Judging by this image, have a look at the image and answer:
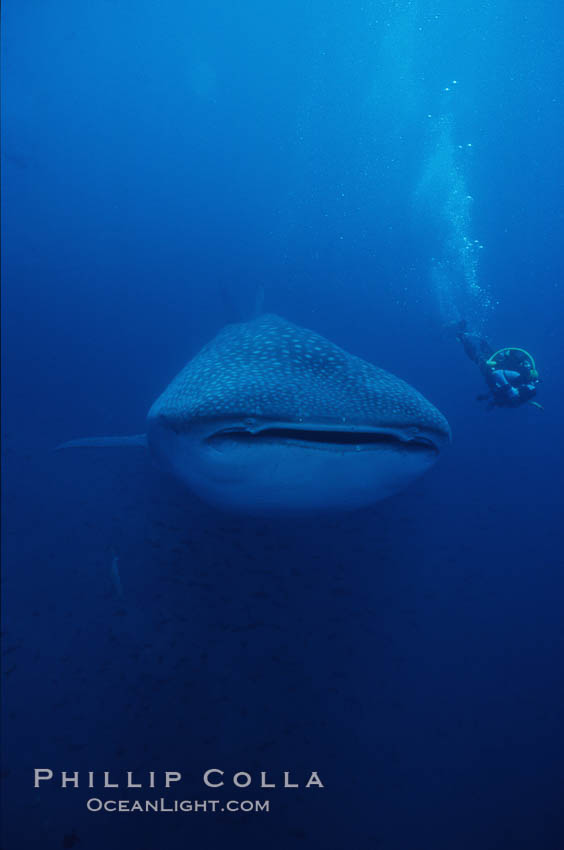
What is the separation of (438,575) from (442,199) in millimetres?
17168

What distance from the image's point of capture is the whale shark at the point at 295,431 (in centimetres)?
208

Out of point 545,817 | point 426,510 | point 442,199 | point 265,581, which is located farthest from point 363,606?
point 442,199

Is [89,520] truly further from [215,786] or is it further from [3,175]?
[3,175]

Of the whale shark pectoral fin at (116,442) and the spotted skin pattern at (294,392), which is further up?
the whale shark pectoral fin at (116,442)

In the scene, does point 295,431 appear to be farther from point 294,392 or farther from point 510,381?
point 510,381

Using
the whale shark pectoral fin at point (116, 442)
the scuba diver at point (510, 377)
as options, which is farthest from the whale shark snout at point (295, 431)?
the scuba diver at point (510, 377)

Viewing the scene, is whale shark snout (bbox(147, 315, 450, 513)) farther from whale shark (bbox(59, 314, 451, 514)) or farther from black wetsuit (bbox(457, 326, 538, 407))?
black wetsuit (bbox(457, 326, 538, 407))

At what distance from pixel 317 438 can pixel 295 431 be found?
4.7 inches

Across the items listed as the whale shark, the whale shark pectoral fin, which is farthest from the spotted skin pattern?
the whale shark pectoral fin

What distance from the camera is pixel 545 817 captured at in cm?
470

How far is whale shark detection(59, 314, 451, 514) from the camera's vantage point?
2080mm

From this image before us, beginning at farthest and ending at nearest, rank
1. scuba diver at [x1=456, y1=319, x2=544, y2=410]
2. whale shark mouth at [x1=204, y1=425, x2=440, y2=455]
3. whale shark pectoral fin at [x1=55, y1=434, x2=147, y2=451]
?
scuba diver at [x1=456, y1=319, x2=544, y2=410] < whale shark pectoral fin at [x1=55, y1=434, x2=147, y2=451] < whale shark mouth at [x1=204, y1=425, x2=440, y2=455]

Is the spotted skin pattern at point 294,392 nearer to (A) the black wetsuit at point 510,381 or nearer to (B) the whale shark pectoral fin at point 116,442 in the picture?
(B) the whale shark pectoral fin at point 116,442

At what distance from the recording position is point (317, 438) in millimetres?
2148
